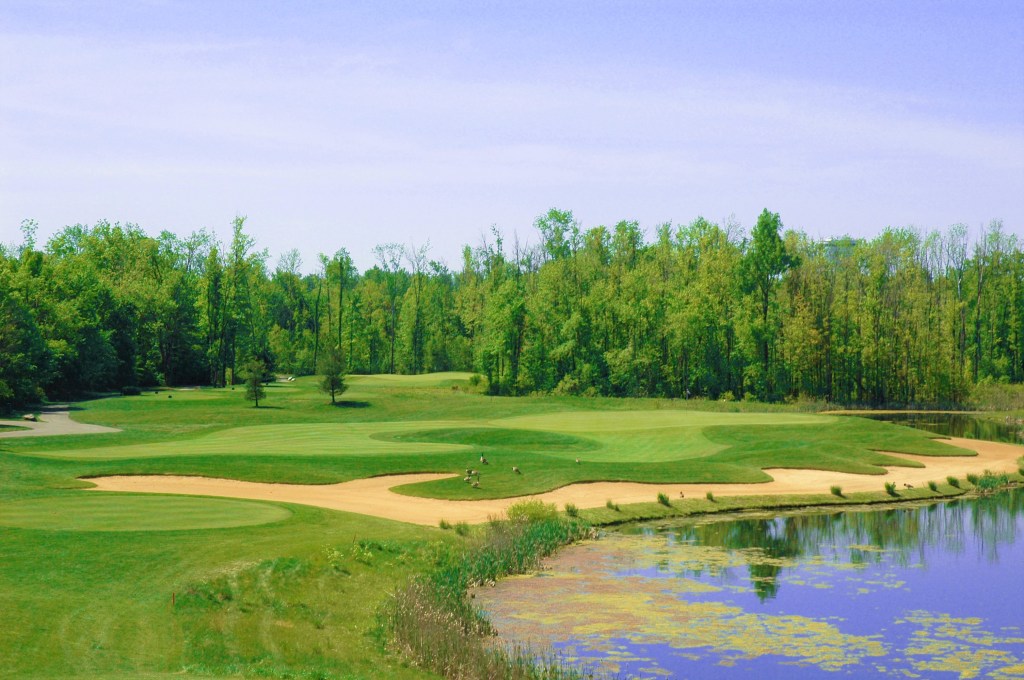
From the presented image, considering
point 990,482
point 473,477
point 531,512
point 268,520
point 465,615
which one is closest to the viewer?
point 465,615

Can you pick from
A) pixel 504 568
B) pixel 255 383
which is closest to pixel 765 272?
pixel 255 383

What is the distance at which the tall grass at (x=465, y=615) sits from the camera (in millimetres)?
16391

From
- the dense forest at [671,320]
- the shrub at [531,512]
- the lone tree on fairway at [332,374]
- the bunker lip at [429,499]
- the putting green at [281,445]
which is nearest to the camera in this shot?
the shrub at [531,512]

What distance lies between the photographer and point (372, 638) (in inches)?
714

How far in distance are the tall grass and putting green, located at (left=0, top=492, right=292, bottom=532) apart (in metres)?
5.83

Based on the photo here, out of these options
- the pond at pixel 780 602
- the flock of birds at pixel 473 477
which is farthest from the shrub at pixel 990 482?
the flock of birds at pixel 473 477

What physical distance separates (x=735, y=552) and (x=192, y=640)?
15845mm

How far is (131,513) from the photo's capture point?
2569 cm

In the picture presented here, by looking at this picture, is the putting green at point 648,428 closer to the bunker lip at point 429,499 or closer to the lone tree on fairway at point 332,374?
the bunker lip at point 429,499

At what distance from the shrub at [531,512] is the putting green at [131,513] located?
670 centimetres

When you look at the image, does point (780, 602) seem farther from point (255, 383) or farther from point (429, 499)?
point (255, 383)

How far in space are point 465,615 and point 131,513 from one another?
35.7 feet

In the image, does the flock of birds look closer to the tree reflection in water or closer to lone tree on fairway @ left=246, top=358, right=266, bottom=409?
the tree reflection in water

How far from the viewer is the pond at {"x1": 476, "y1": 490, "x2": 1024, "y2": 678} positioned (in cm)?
1770
